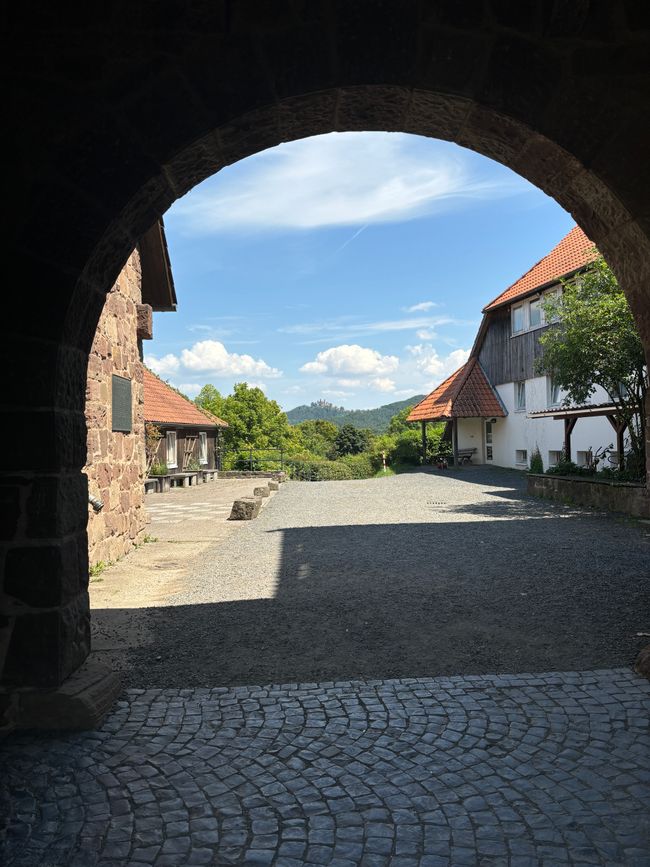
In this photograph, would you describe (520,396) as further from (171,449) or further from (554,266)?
(171,449)

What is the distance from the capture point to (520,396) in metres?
23.7

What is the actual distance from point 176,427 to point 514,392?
12.8m

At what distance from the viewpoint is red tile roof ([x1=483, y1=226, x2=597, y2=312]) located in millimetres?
19703

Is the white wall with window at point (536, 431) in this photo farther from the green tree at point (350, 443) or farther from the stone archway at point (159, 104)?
the green tree at point (350, 443)

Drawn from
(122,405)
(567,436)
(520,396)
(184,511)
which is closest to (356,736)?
(122,405)

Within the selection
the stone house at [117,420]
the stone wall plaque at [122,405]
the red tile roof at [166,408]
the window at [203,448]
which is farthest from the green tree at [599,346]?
the window at [203,448]

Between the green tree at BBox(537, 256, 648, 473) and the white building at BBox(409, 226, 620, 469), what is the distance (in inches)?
242

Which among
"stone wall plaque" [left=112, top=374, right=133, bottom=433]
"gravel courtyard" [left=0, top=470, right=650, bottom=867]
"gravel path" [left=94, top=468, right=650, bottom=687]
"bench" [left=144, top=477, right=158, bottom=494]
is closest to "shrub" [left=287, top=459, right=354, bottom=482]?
"bench" [left=144, top=477, right=158, bottom=494]

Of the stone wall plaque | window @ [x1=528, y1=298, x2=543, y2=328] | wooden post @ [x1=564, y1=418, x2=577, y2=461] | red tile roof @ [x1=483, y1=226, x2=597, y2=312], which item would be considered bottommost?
wooden post @ [x1=564, y1=418, x2=577, y2=461]

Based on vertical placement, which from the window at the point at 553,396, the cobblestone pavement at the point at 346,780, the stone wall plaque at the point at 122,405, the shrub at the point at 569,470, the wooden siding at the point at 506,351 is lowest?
the cobblestone pavement at the point at 346,780

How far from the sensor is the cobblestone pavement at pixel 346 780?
83.4 inches

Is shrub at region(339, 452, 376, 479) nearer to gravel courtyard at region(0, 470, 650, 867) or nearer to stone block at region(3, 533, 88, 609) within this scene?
gravel courtyard at region(0, 470, 650, 867)

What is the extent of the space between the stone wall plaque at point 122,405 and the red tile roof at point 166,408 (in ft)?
38.2

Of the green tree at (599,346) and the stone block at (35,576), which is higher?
the green tree at (599,346)
